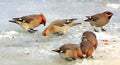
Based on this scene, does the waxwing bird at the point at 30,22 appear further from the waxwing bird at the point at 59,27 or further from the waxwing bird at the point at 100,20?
the waxwing bird at the point at 100,20

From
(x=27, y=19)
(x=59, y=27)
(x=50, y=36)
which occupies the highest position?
(x=27, y=19)

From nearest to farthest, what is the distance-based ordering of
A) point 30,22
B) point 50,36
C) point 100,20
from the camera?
1. point 50,36
2. point 30,22
3. point 100,20

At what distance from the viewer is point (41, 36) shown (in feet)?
31.4

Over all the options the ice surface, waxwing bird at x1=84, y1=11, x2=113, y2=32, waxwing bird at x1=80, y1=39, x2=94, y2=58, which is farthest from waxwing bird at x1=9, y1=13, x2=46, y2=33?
waxwing bird at x1=80, y1=39, x2=94, y2=58

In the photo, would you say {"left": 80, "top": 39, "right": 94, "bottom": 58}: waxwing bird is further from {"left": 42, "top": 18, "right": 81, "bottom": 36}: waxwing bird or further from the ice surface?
{"left": 42, "top": 18, "right": 81, "bottom": 36}: waxwing bird

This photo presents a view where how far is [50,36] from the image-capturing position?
31.4ft

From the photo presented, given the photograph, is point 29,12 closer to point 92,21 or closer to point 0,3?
point 0,3

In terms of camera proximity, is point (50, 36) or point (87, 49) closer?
point (87, 49)

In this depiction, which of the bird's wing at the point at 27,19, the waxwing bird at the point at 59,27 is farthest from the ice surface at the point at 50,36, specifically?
the bird's wing at the point at 27,19

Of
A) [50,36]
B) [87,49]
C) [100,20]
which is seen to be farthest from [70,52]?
[100,20]

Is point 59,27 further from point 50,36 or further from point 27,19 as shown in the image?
point 27,19

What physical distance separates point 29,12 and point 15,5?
2.62 feet

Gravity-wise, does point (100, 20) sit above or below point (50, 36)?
above

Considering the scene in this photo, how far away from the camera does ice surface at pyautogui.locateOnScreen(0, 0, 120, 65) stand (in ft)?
26.1
